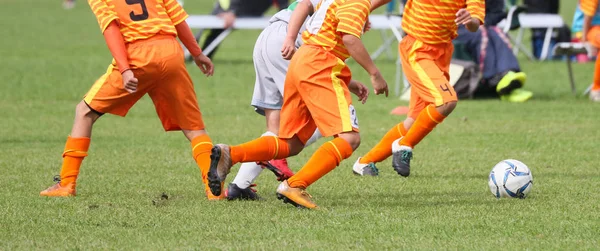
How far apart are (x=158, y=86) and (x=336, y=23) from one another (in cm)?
120

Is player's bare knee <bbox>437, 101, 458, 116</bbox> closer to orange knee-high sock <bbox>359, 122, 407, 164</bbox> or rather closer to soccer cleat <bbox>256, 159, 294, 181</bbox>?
orange knee-high sock <bbox>359, 122, 407, 164</bbox>

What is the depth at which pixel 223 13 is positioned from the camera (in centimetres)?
1756

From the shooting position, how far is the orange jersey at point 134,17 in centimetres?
645

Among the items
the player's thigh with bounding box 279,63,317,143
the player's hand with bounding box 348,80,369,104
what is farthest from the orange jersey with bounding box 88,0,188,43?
the player's hand with bounding box 348,80,369,104

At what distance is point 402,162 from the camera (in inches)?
299

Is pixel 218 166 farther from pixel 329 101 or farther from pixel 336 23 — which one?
pixel 336 23

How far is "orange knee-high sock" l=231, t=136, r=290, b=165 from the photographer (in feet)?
20.7

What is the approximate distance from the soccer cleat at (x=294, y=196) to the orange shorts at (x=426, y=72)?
1658 millimetres

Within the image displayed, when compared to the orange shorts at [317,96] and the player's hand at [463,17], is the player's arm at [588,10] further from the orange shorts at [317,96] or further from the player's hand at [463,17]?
the orange shorts at [317,96]

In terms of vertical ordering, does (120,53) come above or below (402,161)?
above

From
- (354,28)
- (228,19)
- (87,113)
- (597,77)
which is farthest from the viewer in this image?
(228,19)

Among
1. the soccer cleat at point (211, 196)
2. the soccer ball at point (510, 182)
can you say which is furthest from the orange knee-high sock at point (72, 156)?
the soccer ball at point (510, 182)

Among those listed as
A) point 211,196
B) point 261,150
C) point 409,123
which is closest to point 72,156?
point 211,196

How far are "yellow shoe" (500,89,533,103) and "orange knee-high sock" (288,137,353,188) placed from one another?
7.16m
